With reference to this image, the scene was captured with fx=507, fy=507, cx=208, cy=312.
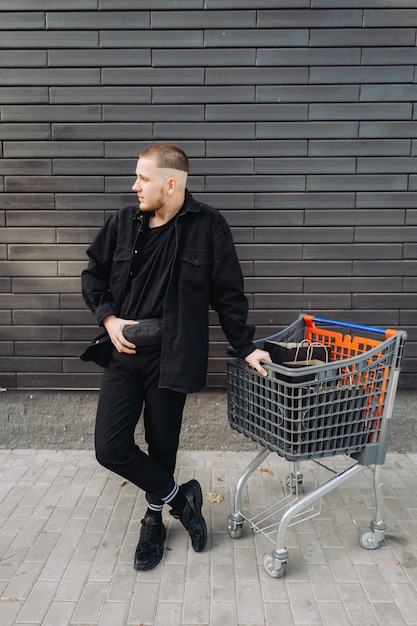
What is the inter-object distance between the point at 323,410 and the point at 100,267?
4.76 feet

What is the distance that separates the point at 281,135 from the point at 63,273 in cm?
209

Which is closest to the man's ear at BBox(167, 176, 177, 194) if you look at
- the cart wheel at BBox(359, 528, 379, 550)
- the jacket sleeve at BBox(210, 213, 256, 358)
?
the jacket sleeve at BBox(210, 213, 256, 358)

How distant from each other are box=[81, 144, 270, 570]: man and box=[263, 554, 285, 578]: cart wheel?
0.41m

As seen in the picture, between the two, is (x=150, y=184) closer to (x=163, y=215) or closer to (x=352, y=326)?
(x=163, y=215)

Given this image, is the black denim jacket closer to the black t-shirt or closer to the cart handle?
the black t-shirt

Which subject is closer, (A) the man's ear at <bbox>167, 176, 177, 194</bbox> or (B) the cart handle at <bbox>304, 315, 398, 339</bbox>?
(A) the man's ear at <bbox>167, 176, 177, 194</bbox>

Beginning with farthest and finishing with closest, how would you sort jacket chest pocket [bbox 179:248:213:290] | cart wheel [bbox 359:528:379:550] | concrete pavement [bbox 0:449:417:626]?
cart wheel [bbox 359:528:379:550], jacket chest pocket [bbox 179:248:213:290], concrete pavement [bbox 0:449:417:626]

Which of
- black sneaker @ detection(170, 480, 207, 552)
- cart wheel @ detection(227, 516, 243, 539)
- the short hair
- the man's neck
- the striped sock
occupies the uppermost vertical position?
the short hair

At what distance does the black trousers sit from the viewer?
8.99ft

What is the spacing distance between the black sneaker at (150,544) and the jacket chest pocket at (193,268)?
4.55 ft

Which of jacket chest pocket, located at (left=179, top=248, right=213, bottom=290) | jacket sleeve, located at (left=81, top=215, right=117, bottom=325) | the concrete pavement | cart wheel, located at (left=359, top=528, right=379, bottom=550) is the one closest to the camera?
the concrete pavement

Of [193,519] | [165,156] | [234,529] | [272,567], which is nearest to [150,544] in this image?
[193,519]

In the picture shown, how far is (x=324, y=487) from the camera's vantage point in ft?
8.89

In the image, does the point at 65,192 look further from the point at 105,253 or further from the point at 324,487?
the point at 324,487
